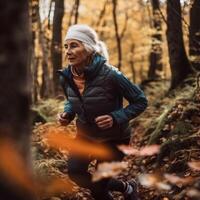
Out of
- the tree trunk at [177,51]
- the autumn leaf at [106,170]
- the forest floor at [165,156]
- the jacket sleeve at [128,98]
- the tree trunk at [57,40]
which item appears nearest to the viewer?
the autumn leaf at [106,170]

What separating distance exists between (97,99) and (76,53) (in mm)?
562

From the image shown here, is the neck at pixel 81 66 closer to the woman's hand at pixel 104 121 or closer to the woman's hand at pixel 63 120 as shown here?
the woman's hand at pixel 63 120

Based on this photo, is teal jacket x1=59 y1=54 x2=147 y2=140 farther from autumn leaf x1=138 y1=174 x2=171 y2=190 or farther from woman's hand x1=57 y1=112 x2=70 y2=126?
autumn leaf x1=138 y1=174 x2=171 y2=190

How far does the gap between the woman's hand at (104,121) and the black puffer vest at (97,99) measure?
0.23 metres

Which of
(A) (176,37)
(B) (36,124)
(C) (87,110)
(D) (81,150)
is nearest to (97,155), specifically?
(D) (81,150)

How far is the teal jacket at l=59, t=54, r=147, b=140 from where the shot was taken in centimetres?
502

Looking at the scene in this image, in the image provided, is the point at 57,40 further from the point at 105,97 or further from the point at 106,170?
the point at 106,170

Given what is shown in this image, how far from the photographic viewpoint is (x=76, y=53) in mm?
5098

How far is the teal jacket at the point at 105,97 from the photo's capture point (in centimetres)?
502

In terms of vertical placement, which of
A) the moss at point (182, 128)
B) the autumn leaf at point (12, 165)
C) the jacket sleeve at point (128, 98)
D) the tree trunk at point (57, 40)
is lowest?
the moss at point (182, 128)

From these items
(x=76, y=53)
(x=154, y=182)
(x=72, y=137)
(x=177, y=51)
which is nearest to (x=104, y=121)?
(x=76, y=53)

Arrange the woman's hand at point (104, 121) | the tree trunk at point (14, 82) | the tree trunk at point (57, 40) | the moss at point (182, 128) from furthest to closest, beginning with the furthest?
the tree trunk at point (57, 40) < the moss at point (182, 128) < the woman's hand at point (104, 121) < the tree trunk at point (14, 82)

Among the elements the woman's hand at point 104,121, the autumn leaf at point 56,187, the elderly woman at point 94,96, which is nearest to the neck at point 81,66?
the elderly woman at point 94,96

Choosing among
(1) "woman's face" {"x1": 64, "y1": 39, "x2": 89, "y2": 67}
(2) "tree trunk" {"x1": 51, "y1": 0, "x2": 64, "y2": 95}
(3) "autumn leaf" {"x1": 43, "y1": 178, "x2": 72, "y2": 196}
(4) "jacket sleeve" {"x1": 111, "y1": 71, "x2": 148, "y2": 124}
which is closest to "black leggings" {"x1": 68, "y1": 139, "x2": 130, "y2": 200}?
(4) "jacket sleeve" {"x1": 111, "y1": 71, "x2": 148, "y2": 124}
